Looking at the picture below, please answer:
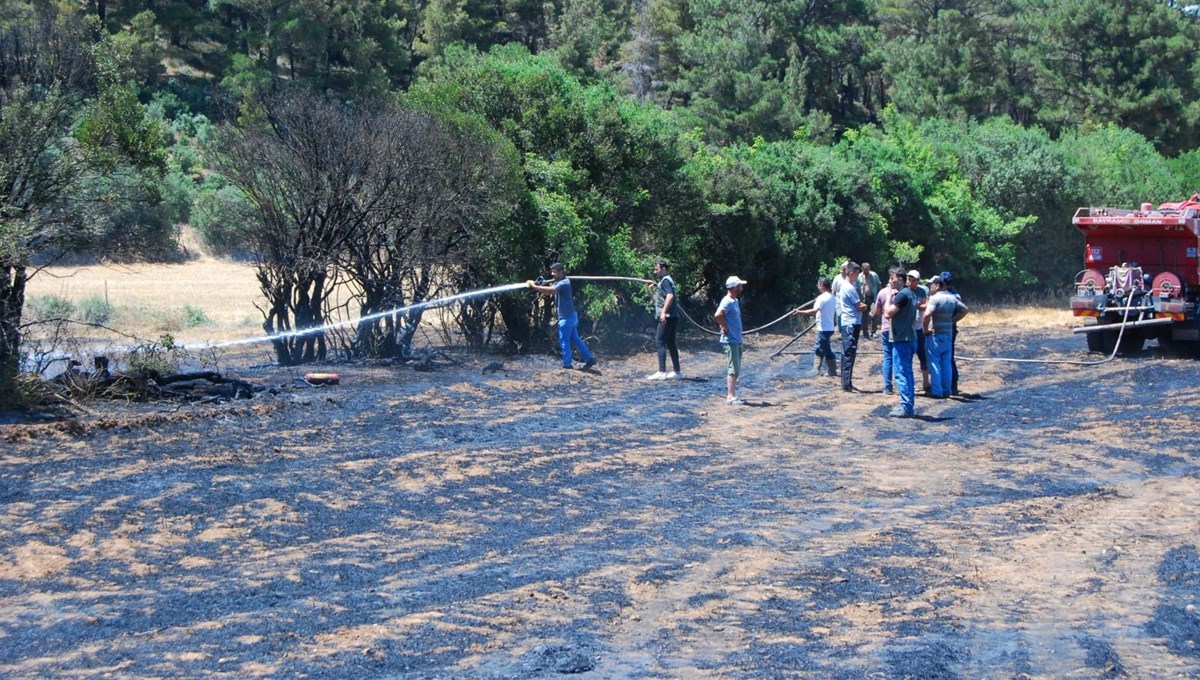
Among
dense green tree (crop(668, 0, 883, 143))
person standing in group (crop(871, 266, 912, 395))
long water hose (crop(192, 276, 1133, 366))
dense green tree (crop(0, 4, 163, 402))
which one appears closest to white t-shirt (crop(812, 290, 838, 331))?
long water hose (crop(192, 276, 1133, 366))

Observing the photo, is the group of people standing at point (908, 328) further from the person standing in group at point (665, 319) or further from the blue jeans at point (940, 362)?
the person standing in group at point (665, 319)

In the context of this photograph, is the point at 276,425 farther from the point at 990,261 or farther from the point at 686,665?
the point at 990,261

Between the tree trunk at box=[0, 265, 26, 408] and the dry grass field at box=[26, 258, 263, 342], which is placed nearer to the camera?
the tree trunk at box=[0, 265, 26, 408]

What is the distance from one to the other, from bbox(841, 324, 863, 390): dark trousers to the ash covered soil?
46.3 inches

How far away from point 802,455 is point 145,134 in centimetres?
883

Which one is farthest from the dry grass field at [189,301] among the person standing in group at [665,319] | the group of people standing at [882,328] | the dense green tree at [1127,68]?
the dense green tree at [1127,68]

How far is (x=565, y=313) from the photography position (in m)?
18.8

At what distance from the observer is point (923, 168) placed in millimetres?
32719

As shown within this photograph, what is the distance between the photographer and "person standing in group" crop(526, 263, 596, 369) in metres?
18.5

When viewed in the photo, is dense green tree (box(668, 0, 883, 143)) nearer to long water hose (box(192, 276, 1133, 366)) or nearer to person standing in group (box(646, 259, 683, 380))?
long water hose (box(192, 276, 1133, 366))

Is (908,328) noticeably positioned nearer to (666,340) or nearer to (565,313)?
(666,340)

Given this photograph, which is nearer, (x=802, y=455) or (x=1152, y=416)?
(x=802, y=455)

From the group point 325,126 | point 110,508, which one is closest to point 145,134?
point 325,126

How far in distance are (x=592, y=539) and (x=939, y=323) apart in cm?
838
